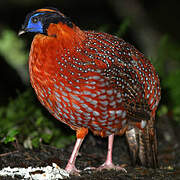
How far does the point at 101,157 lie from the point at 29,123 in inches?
53.7

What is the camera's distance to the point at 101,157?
4879 millimetres

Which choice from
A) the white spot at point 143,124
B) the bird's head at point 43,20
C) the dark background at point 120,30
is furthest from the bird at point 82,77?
the dark background at point 120,30

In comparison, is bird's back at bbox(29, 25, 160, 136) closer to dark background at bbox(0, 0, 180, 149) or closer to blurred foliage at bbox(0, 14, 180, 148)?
blurred foliage at bbox(0, 14, 180, 148)

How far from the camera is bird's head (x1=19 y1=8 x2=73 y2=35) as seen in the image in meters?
3.62

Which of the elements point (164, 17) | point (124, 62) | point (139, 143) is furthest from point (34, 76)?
point (164, 17)

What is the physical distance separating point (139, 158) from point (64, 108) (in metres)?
1.28

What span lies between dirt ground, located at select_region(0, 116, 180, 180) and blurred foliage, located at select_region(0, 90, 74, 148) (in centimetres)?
23

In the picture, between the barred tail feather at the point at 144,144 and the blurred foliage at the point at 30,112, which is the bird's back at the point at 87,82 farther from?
the blurred foliage at the point at 30,112

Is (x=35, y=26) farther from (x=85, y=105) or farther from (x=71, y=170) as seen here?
(x=71, y=170)

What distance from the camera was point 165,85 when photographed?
665 centimetres

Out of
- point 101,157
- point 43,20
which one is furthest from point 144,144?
point 43,20

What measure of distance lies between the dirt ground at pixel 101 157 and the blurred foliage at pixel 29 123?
0.23 meters

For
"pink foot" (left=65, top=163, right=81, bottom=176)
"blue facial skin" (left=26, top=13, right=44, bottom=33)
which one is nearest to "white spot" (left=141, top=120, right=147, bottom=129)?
"pink foot" (left=65, top=163, right=81, bottom=176)

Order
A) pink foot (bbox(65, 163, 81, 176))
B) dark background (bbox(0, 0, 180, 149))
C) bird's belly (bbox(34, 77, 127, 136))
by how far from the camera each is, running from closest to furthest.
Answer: bird's belly (bbox(34, 77, 127, 136))
pink foot (bbox(65, 163, 81, 176))
dark background (bbox(0, 0, 180, 149))
